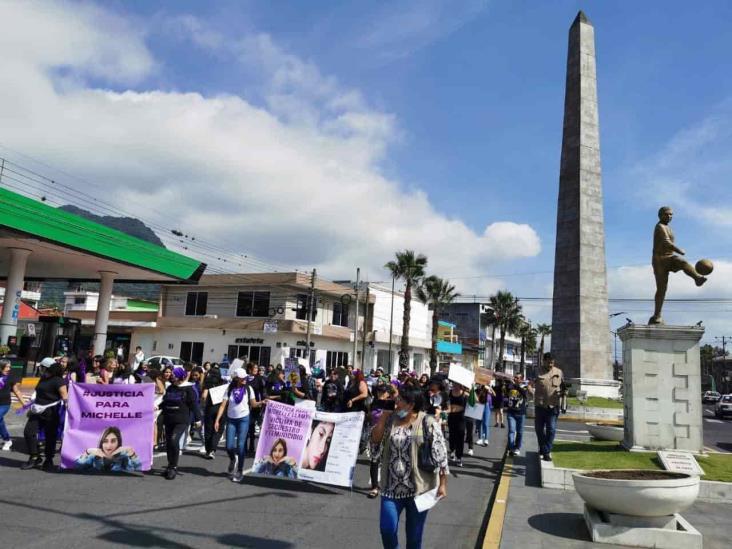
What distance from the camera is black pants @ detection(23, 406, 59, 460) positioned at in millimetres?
8938

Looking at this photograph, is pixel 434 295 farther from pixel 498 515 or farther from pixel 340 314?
pixel 498 515

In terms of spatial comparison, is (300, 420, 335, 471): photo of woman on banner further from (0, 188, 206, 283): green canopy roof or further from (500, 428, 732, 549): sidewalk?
(0, 188, 206, 283): green canopy roof

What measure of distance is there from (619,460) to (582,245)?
1790 cm

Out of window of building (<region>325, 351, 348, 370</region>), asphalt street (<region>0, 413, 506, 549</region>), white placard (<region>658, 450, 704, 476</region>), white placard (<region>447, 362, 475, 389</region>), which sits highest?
window of building (<region>325, 351, 348, 370</region>)

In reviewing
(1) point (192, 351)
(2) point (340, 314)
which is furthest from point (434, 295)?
(1) point (192, 351)

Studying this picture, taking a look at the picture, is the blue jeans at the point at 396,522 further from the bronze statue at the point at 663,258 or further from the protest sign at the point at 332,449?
the bronze statue at the point at 663,258

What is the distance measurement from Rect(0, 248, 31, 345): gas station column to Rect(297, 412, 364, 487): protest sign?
1880 cm

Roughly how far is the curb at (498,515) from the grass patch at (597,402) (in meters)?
15.6

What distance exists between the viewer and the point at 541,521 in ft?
22.2

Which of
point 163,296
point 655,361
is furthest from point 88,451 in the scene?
point 163,296

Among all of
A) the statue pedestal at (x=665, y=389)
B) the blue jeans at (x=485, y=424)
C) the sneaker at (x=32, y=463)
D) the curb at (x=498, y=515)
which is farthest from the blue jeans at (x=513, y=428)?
the sneaker at (x=32, y=463)

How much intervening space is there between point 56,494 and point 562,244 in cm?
2377

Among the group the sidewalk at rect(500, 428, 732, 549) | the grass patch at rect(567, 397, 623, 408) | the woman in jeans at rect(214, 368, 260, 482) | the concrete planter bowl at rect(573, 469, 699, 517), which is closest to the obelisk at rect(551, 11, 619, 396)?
the grass patch at rect(567, 397, 623, 408)

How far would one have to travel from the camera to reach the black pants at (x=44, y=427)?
29.3 ft
